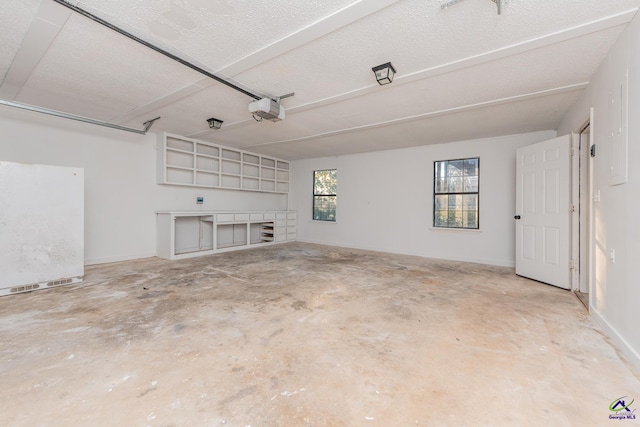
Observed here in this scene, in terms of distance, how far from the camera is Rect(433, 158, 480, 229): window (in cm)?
548

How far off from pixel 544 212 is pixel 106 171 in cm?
726

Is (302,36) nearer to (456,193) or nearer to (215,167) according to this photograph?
(456,193)

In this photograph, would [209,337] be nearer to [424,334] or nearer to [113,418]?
[113,418]

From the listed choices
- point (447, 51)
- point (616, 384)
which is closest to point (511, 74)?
point (447, 51)

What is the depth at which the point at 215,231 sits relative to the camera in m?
5.96

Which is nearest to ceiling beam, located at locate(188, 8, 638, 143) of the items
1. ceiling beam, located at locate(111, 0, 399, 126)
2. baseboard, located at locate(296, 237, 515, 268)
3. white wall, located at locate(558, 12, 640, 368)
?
white wall, located at locate(558, 12, 640, 368)

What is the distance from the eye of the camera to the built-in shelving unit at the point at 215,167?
5594 mm

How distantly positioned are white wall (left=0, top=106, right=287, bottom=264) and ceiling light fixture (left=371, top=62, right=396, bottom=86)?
485cm

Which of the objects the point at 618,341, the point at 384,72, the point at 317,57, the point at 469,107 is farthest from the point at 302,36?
the point at 618,341

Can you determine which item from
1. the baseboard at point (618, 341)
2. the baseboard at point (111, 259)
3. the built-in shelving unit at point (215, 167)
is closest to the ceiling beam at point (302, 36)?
the built-in shelving unit at point (215, 167)

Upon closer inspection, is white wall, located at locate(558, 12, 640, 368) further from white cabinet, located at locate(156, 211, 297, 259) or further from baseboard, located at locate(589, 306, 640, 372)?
white cabinet, located at locate(156, 211, 297, 259)

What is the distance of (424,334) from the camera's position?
2.29 metres

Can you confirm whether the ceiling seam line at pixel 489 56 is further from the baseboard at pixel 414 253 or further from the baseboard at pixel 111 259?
the baseboard at pixel 111 259

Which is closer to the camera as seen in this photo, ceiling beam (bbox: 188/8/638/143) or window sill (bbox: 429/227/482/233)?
ceiling beam (bbox: 188/8/638/143)
